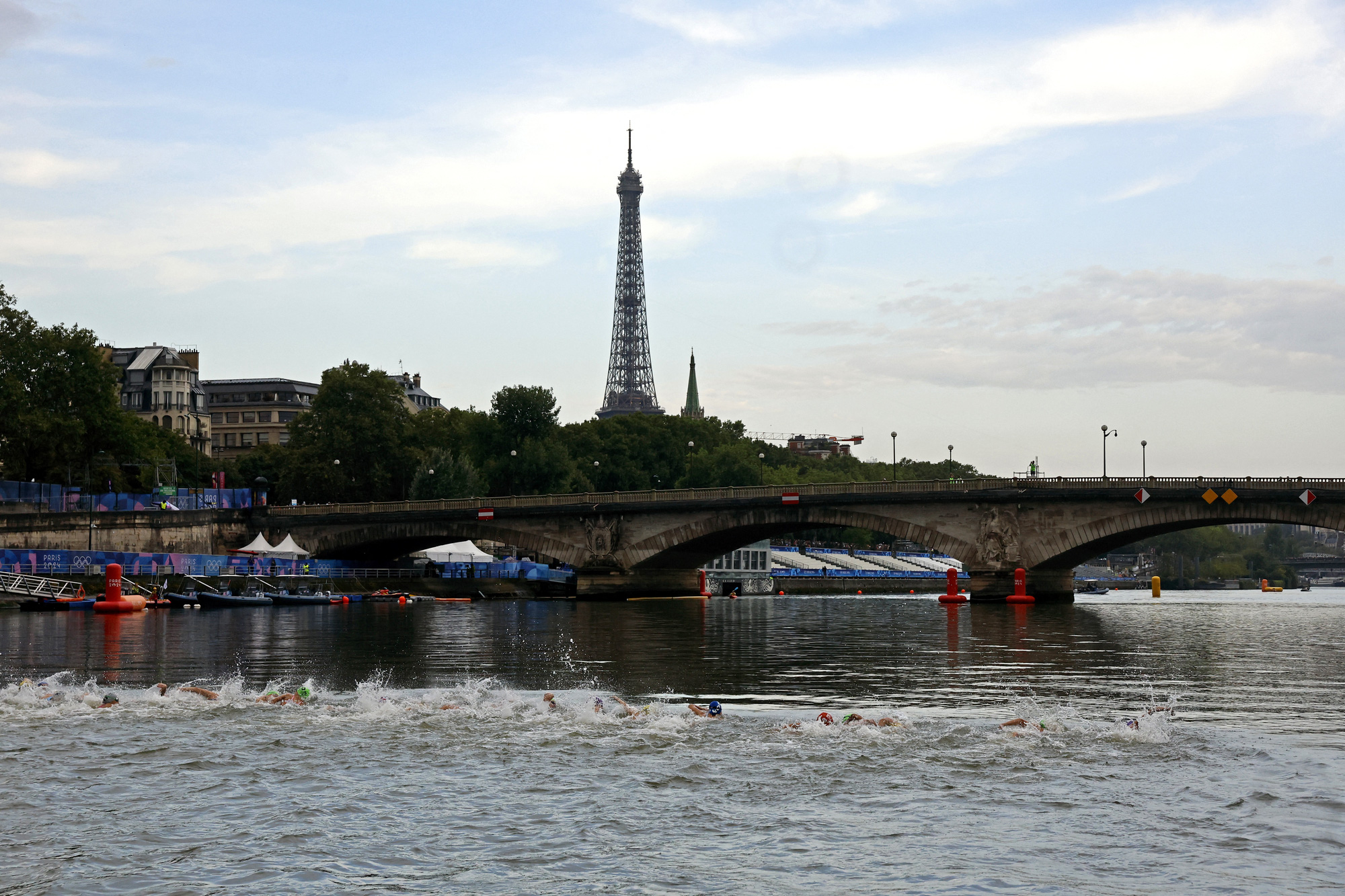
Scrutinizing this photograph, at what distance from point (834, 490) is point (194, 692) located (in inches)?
2480

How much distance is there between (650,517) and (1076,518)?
28140mm

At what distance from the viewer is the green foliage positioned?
11156 centimetres

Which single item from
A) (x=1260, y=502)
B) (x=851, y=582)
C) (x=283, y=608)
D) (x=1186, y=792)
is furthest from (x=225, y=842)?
(x=851, y=582)

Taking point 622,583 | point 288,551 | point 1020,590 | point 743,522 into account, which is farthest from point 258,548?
point 1020,590

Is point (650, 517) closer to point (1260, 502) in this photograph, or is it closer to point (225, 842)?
point (1260, 502)

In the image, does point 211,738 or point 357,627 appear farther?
point 357,627

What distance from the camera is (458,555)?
319ft

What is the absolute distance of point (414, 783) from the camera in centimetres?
1702

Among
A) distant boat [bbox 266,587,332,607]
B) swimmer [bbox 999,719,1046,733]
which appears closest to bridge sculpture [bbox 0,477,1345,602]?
distant boat [bbox 266,587,332,607]

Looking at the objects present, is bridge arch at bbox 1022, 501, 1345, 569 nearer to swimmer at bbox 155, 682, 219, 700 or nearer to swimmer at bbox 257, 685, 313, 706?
swimmer at bbox 257, 685, 313, 706

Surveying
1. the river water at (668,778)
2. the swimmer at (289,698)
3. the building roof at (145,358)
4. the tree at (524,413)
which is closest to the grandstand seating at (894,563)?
the tree at (524,413)

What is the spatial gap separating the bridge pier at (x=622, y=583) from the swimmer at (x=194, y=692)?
62.8 m

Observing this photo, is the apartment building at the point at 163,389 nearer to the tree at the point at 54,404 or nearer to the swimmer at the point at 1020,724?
the tree at the point at 54,404

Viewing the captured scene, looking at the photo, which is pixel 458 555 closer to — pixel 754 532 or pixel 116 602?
pixel 754 532
